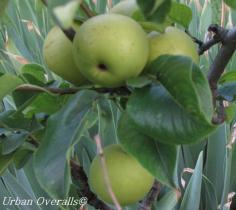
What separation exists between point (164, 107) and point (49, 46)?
5.2 inches

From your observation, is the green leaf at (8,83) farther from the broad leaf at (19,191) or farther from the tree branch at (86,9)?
the broad leaf at (19,191)

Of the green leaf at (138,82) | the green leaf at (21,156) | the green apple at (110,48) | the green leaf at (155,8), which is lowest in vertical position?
the green leaf at (21,156)

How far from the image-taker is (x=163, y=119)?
16.1 inches

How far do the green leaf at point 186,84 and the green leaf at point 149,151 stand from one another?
6cm

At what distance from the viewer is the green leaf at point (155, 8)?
0.33 metres

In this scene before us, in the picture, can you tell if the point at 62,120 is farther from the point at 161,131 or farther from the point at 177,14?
the point at 177,14

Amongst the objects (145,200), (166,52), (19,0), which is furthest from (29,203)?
(19,0)

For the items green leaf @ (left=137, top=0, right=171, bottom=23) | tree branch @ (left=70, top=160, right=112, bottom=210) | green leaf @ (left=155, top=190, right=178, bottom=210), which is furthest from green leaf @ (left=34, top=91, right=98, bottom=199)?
green leaf @ (left=155, top=190, right=178, bottom=210)

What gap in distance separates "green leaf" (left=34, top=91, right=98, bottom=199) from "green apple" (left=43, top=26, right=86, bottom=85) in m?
0.03

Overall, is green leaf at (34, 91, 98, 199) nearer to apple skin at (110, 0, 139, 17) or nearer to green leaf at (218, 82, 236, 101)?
apple skin at (110, 0, 139, 17)

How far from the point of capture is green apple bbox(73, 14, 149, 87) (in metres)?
0.39

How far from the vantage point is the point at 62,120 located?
1.45 feet

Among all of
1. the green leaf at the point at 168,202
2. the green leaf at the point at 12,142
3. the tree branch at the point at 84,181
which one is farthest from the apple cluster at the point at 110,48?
the green leaf at the point at 168,202

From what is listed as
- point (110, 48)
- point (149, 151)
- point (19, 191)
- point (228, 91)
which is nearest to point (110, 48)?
point (110, 48)
